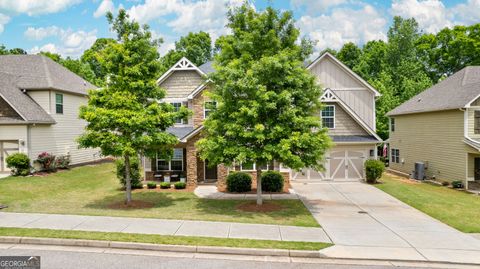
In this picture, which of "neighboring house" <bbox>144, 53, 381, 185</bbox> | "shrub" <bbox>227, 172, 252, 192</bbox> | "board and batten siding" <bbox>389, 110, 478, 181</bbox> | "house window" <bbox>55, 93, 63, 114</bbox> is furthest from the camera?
"house window" <bbox>55, 93, 63, 114</bbox>

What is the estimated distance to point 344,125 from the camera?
25.1 m

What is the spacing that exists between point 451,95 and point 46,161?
29.6m

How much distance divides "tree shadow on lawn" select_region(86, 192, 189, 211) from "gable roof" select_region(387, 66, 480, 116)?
18732mm

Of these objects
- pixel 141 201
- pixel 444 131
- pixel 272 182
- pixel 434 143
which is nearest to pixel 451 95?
pixel 444 131

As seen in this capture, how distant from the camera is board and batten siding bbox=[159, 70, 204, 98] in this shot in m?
26.3

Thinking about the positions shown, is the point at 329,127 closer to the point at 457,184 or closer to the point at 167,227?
the point at 457,184

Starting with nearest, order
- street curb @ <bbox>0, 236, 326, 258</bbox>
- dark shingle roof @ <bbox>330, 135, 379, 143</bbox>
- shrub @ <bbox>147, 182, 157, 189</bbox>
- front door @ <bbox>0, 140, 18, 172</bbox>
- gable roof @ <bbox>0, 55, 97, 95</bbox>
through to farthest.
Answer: street curb @ <bbox>0, 236, 326, 258</bbox>
shrub @ <bbox>147, 182, 157, 189</bbox>
dark shingle roof @ <bbox>330, 135, 379, 143</bbox>
front door @ <bbox>0, 140, 18, 172</bbox>
gable roof @ <bbox>0, 55, 97, 95</bbox>

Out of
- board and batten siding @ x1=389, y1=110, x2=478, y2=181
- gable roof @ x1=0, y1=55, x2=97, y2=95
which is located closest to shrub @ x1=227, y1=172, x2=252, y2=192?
board and batten siding @ x1=389, y1=110, x2=478, y2=181

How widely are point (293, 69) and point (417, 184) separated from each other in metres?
15.1

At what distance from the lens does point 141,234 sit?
452 inches

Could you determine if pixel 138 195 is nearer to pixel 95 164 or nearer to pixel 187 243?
pixel 187 243

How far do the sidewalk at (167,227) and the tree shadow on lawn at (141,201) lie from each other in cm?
254

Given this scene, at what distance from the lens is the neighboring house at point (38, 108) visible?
24.8 metres

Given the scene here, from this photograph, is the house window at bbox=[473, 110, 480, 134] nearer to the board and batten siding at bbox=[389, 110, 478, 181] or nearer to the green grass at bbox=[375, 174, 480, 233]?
the board and batten siding at bbox=[389, 110, 478, 181]
